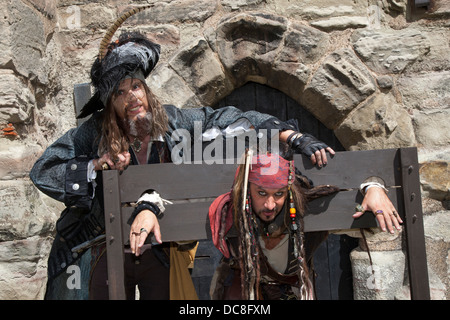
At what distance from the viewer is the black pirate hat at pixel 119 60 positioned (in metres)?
2.22

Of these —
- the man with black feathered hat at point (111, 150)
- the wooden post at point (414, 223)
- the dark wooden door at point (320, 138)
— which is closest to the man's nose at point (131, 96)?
the man with black feathered hat at point (111, 150)

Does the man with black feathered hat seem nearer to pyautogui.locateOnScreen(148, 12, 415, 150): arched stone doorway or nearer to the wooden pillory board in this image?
the wooden pillory board

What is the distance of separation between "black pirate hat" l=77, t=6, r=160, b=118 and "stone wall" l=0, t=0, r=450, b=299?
64cm

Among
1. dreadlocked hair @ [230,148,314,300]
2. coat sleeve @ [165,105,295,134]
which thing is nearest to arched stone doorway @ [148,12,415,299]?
coat sleeve @ [165,105,295,134]

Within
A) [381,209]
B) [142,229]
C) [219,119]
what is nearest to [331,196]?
[381,209]

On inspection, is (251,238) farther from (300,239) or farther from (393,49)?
(393,49)

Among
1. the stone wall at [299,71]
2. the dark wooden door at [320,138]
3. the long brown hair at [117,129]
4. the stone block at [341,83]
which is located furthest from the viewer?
the dark wooden door at [320,138]

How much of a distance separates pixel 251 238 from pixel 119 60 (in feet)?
3.16

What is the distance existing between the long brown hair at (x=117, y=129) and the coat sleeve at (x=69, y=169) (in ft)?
0.35

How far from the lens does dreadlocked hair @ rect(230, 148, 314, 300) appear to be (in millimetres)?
2070

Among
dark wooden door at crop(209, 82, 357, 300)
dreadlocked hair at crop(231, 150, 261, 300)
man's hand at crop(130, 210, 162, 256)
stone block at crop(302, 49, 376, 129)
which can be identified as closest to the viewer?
man's hand at crop(130, 210, 162, 256)

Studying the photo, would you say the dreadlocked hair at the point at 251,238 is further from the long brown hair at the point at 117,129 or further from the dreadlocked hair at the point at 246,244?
the long brown hair at the point at 117,129

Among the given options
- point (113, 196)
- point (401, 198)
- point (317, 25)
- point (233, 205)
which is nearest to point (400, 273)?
point (401, 198)

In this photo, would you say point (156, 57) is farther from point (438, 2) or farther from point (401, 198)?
point (438, 2)
